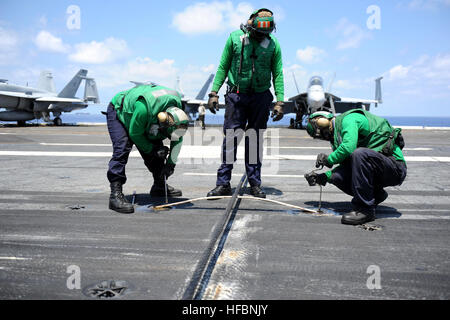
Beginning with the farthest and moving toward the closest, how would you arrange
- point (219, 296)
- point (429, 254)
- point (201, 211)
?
point (201, 211), point (429, 254), point (219, 296)

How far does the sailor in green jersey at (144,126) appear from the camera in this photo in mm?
3812

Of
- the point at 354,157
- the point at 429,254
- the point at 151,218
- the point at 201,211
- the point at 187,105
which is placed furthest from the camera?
the point at 187,105

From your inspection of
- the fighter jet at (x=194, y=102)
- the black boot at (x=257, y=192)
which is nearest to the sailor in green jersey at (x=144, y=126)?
the black boot at (x=257, y=192)

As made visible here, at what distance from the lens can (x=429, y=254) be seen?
8.86 feet

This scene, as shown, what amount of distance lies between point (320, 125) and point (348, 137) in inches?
14.1

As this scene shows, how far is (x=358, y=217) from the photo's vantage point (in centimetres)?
350

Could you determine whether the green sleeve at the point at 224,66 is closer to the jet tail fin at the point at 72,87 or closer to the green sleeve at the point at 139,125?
the green sleeve at the point at 139,125

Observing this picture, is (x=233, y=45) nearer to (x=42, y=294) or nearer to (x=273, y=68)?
(x=273, y=68)

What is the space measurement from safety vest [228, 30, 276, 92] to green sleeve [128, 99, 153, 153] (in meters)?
1.48

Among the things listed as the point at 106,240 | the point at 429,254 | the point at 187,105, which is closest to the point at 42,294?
the point at 106,240

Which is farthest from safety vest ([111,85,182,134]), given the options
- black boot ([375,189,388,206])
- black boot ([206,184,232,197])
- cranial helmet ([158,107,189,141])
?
black boot ([375,189,388,206])

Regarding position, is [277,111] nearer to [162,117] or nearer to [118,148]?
[162,117]

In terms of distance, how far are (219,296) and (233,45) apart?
11.6 ft

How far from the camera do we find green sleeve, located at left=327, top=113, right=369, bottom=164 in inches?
135
